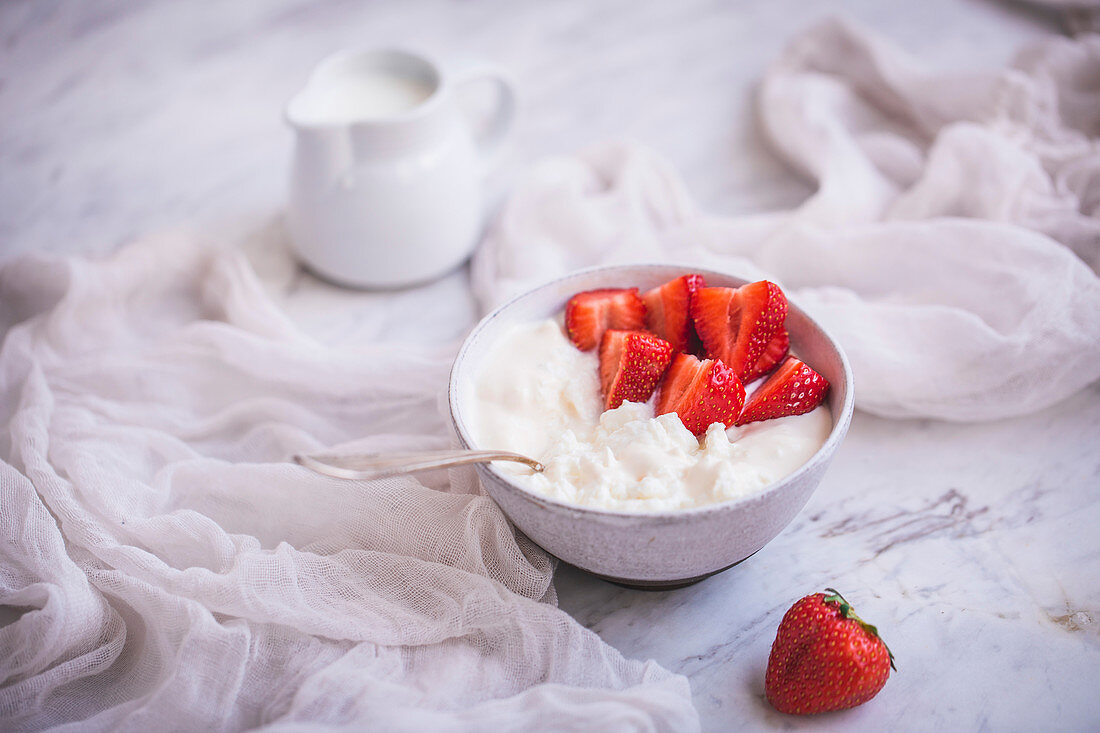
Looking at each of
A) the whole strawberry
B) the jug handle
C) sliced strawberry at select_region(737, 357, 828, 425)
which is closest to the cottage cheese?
sliced strawberry at select_region(737, 357, 828, 425)

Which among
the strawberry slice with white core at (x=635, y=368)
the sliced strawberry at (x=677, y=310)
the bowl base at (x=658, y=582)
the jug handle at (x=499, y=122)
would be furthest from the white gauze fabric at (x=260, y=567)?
the jug handle at (x=499, y=122)

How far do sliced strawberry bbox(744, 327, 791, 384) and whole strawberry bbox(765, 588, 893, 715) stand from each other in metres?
0.25

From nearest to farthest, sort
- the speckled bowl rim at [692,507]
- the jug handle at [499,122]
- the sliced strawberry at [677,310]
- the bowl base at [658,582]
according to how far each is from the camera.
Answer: the speckled bowl rim at [692,507] < the bowl base at [658,582] < the sliced strawberry at [677,310] < the jug handle at [499,122]

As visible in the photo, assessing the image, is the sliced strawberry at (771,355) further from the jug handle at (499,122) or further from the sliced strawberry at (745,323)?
the jug handle at (499,122)

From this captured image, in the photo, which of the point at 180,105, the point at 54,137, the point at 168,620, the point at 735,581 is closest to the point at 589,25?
the point at 180,105

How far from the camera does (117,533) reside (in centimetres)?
97

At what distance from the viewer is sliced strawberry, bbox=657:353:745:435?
89 cm

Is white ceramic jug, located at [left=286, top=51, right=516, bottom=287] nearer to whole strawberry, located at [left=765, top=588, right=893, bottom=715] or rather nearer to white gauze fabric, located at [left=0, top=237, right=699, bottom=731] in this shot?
white gauze fabric, located at [left=0, top=237, right=699, bottom=731]

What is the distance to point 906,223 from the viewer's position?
1.27m

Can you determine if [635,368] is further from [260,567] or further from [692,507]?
[260,567]

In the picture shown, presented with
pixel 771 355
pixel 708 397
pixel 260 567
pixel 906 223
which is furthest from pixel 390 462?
pixel 906 223

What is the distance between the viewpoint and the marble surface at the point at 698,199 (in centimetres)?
89

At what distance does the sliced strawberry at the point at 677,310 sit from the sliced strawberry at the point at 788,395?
0.43 feet

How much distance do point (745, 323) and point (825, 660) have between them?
355mm
